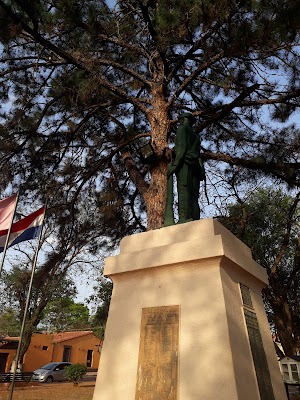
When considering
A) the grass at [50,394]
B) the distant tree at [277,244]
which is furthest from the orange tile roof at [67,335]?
the distant tree at [277,244]

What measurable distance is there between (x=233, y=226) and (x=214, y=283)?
6812 mm

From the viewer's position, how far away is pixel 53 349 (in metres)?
25.1

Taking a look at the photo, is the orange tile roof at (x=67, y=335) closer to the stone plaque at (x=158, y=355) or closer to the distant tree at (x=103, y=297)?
the distant tree at (x=103, y=297)

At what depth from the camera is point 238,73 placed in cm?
666

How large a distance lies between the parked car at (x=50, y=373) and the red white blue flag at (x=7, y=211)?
45.7 ft

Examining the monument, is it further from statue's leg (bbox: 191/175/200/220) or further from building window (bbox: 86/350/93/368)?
building window (bbox: 86/350/93/368)

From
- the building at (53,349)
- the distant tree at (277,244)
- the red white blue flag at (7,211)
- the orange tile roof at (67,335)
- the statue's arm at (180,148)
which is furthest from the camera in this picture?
the orange tile roof at (67,335)

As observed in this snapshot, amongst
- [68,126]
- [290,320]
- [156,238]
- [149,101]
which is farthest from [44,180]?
[290,320]

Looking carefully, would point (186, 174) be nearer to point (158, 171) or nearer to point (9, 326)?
point (158, 171)

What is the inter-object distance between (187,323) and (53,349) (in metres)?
25.4

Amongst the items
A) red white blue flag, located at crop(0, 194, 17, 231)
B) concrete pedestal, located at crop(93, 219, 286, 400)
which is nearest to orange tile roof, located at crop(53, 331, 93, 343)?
red white blue flag, located at crop(0, 194, 17, 231)

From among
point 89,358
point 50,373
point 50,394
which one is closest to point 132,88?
point 50,394

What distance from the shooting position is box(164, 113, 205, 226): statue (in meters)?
3.72

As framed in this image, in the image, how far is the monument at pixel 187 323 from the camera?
2529 millimetres
